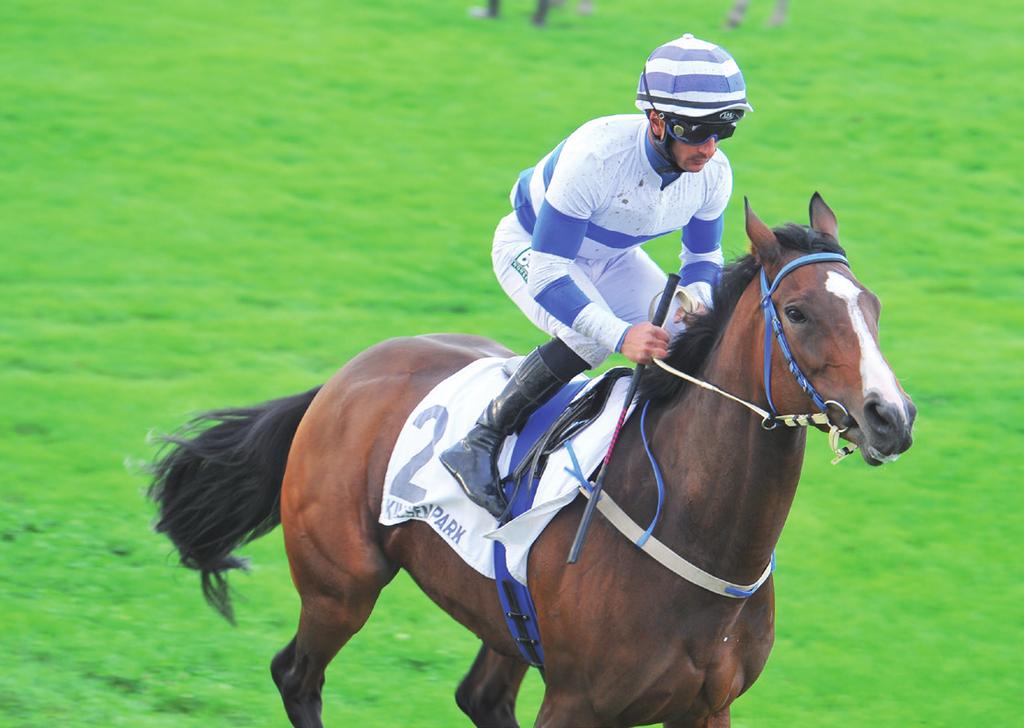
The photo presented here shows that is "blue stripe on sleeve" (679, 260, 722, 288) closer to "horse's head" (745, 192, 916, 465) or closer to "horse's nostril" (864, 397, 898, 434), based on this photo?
"horse's head" (745, 192, 916, 465)

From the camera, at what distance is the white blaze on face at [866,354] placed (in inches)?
126

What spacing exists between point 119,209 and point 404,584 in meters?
6.07

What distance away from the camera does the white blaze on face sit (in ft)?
10.5

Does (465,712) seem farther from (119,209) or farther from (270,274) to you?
(119,209)

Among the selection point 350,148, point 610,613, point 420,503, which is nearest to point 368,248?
point 350,148

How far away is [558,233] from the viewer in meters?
4.02

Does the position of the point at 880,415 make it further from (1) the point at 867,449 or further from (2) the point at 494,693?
(2) the point at 494,693

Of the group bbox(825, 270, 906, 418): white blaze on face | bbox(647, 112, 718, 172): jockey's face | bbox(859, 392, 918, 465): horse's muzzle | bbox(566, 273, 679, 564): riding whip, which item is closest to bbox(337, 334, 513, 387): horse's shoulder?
bbox(566, 273, 679, 564): riding whip

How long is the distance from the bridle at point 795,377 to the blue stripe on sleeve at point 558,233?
0.63m

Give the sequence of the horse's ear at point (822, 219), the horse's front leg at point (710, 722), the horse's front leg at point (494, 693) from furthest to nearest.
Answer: the horse's front leg at point (494, 693), the horse's front leg at point (710, 722), the horse's ear at point (822, 219)

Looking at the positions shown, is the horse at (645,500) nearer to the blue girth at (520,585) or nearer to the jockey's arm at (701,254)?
the blue girth at (520,585)

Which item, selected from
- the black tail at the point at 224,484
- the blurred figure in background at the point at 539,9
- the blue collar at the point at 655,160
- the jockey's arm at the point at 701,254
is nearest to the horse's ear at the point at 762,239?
the blue collar at the point at 655,160

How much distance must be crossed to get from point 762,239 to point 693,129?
46 centimetres

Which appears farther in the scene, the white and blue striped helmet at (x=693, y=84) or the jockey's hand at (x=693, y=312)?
the jockey's hand at (x=693, y=312)
